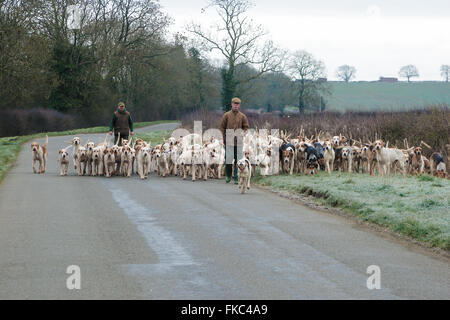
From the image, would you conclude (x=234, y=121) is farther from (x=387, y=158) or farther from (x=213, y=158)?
(x=387, y=158)

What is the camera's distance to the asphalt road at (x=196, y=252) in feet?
23.0

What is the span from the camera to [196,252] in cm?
898

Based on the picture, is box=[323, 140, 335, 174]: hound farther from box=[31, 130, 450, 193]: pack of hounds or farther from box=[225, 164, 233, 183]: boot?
box=[225, 164, 233, 183]: boot

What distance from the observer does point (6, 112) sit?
51.7 meters

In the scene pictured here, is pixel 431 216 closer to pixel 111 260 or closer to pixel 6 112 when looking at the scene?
pixel 111 260

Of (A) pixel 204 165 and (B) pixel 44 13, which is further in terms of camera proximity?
(B) pixel 44 13

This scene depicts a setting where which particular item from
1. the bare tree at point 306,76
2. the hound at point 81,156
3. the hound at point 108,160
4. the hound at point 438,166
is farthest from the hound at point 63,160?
the bare tree at point 306,76

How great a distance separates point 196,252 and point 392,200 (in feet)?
19.8

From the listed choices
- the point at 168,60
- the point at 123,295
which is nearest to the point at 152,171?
the point at 123,295

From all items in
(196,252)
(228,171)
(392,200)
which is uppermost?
(228,171)

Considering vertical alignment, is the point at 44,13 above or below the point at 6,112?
above

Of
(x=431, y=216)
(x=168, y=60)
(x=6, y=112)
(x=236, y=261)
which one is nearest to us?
(x=236, y=261)

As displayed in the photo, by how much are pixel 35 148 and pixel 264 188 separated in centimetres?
747

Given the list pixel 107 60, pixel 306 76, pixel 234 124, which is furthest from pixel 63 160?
pixel 306 76
